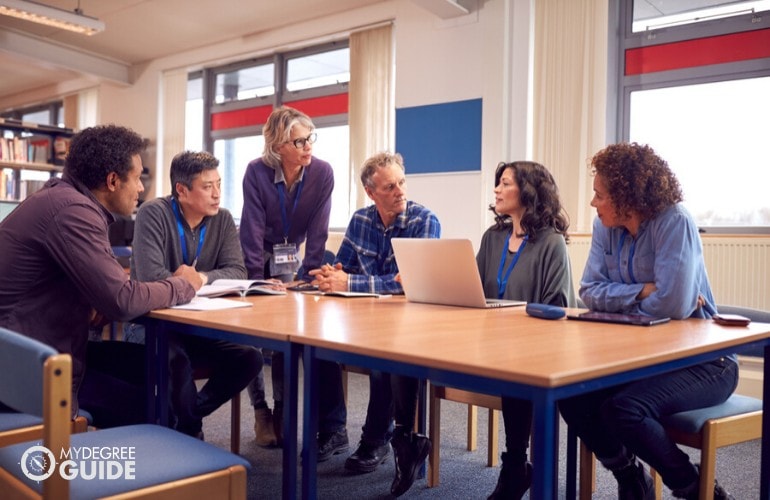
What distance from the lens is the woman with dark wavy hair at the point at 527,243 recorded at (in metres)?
2.31

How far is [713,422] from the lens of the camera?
1672 millimetres

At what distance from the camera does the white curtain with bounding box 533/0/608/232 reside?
15.1 feet

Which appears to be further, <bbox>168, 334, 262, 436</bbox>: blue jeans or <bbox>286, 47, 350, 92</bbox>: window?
<bbox>286, 47, 350, 92</bbox>: window

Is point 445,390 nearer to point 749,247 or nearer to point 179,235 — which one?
point 179,235

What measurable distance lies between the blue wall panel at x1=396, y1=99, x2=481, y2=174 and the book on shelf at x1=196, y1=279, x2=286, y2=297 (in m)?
2.95

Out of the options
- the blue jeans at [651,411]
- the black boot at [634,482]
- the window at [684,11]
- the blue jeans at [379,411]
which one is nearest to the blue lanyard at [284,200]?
the blue jeans at [379,411]

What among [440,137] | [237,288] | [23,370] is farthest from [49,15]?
[23,370]

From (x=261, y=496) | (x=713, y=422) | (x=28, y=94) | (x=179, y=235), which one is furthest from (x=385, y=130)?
(x=28, y=94)

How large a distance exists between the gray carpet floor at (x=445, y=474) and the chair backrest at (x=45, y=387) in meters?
1.38

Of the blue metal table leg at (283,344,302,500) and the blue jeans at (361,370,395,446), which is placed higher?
the blue metal table leg at (283,344,302,500)

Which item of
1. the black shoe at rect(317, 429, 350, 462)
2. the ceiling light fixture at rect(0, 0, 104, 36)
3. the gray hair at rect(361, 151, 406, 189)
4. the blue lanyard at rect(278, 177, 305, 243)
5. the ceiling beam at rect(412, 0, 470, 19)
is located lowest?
the black shoe at rect(317, 429, 350, 462)

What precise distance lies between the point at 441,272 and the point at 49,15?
5162 mm

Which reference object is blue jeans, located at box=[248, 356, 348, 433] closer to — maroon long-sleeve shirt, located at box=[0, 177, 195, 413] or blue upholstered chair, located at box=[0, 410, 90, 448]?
maroon long-sleeve shirt, located at box=[0, 177, 195, 413]

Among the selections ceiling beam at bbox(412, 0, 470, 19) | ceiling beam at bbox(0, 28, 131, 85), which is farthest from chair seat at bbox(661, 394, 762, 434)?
ceiling beam at bbox(0, 28, 131, 85)
